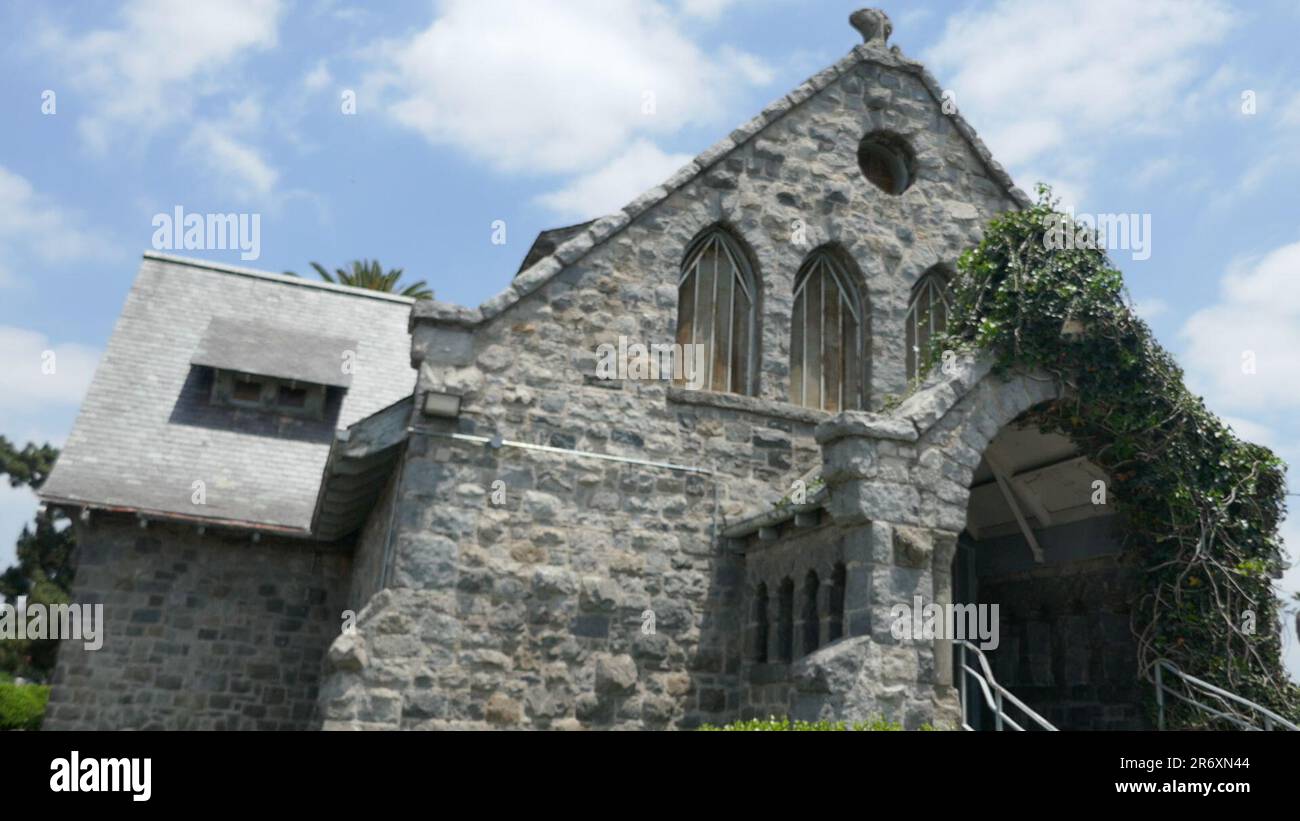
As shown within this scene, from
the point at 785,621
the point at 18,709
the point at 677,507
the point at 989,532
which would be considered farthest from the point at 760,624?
the point at 18,709

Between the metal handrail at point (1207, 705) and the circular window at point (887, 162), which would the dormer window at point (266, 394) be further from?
the metal handrail at point (1207, 705)

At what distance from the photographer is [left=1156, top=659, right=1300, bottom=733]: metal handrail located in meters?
8.95

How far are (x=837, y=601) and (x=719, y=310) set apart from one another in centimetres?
383

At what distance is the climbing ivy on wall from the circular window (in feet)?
7.80

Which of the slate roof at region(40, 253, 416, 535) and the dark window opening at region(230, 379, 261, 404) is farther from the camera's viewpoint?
the dark window opening at region(230, 379, 261, 404)

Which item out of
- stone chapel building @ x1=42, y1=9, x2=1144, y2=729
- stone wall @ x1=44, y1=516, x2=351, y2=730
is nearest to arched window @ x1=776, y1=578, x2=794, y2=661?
stone chapel building @ x1=42, y1=9, x2=1144, y2=729

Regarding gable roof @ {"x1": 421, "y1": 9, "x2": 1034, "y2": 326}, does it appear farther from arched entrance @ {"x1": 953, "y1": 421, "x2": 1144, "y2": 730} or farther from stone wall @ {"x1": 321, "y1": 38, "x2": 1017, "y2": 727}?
arched entrance @ {"x1": 953, "y1": 421, "x2": 1144, "y2": 730}

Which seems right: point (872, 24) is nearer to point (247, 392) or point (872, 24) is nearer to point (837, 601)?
point (837, 601)

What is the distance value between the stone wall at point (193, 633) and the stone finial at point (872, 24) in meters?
10.1
